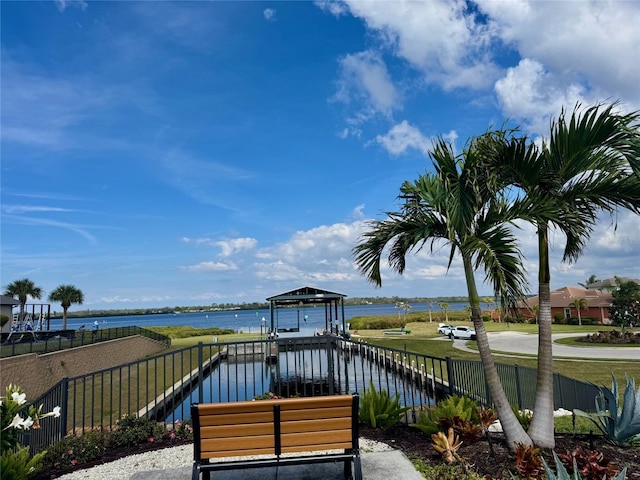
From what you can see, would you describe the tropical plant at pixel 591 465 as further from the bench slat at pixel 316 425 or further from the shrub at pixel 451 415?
the bench slat at pixel 316 425

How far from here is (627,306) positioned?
90.9ft

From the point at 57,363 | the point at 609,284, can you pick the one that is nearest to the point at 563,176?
the point at 57,363

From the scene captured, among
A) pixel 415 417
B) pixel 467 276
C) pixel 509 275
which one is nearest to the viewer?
pixel 509 275

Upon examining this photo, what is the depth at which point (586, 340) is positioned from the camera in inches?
1021

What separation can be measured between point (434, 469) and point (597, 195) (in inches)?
137

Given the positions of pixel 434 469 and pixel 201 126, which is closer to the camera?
pixel 434 469

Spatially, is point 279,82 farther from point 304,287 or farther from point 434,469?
point 304,287

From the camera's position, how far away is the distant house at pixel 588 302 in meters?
42.5

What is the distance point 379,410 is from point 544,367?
2306 mm

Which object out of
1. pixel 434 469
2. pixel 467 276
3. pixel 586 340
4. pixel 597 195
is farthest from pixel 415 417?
pixel 586 340

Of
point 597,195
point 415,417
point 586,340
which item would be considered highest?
point 597,195

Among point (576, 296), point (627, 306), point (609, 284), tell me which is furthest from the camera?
point (576, 296)

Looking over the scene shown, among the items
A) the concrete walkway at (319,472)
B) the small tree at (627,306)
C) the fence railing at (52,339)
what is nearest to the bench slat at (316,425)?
the concrete walkway at (319,472)

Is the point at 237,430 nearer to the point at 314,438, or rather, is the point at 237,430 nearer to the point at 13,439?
the point at 314,438
